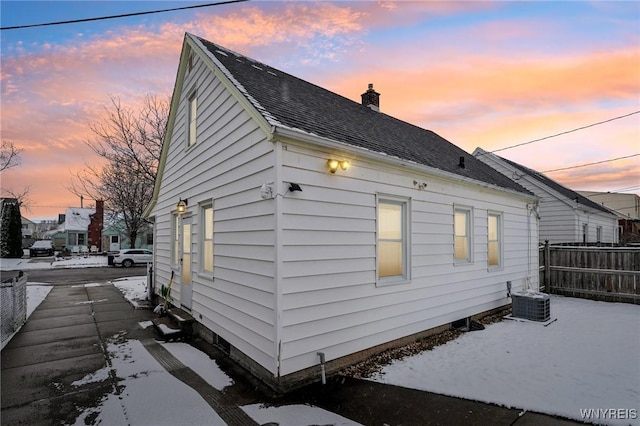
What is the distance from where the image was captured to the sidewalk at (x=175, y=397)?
11.8 ft

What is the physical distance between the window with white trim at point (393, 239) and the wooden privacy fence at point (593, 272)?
8.63 metres

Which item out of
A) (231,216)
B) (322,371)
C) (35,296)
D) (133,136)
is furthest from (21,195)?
(322,371)

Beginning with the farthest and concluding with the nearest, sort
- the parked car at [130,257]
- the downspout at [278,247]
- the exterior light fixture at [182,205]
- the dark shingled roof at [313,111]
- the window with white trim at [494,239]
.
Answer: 1. the parked car at [130,257]
2. the window with white trim at [494,239]
3. the exterior light fixture at [182,205]
4. the dark shingled roof at [313,111]
5. the downspout at [278,247]

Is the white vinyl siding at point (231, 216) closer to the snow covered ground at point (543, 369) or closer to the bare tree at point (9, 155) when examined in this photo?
the snow covered ground at point (543, 369)

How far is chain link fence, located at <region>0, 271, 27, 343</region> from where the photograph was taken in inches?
263

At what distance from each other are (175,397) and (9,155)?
31664 millimetres

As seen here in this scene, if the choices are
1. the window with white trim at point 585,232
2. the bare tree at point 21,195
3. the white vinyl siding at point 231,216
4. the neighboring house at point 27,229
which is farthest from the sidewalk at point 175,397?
the neighboring house at point 27,229

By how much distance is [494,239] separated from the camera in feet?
29.5

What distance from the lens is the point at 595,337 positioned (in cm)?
645

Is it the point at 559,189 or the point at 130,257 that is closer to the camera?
the point at 559,189

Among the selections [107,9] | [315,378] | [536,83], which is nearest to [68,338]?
[315,378]

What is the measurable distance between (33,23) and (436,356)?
31.3 ft

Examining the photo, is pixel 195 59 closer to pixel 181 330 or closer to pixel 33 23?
pixel 33 23

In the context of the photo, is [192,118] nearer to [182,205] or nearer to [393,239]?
[182,205]
